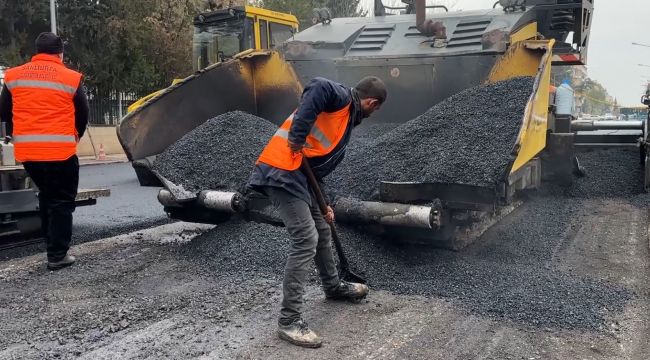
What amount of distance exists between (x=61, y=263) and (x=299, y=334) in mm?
2188

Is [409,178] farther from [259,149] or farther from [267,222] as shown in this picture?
[259,149]

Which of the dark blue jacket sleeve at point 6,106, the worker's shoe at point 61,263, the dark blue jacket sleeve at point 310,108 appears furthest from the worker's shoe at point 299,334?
the dark blue jacket sleeve at point 6,106

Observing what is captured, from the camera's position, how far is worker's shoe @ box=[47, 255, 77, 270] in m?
4.19

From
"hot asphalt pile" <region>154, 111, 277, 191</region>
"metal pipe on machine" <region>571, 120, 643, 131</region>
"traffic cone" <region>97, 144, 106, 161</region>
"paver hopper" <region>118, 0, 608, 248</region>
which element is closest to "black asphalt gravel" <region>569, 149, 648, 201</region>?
"metal pipe on machine" <region>571, 120, 643, 131</region>

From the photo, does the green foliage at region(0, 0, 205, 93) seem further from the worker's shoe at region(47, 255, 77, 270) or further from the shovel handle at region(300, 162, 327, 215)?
the shovel handle at region(300, 162, 327, 215)

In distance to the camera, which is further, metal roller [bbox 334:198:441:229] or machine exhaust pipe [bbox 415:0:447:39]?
machine exhaust pipe [bbox 415:0:447:39]

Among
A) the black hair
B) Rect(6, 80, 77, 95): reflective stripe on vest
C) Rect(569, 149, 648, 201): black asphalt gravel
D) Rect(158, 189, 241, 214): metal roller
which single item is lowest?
Rect(569, 149, 648, 201): black asphalt gravel

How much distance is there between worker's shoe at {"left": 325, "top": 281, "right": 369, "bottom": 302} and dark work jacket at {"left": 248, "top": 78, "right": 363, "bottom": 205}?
2.08 feet

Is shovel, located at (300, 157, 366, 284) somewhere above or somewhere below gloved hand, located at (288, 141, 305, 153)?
below

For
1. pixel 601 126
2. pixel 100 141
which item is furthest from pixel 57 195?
pixel 100 141

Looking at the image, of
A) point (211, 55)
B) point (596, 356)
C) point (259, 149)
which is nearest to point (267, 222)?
point (259, 149)

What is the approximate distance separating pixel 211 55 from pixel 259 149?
5578mm

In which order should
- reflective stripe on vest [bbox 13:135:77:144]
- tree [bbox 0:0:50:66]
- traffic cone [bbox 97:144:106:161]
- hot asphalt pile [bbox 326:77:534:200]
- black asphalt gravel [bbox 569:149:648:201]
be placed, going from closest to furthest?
hot asphalt pile [bbox 326:77:534:200] < reflective stripe on vest [bbox 13:135:77:144] < black asphalt gravel [bbox 569:149:648:201] < tree [bbox 0:0:50:66] < traffic cone [bbox 97:144:106:161]

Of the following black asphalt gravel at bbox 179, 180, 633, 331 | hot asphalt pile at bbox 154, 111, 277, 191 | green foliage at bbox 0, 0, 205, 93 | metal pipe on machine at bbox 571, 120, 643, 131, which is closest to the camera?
black asphalt gravel at bbox 179, 180, 633, 331
